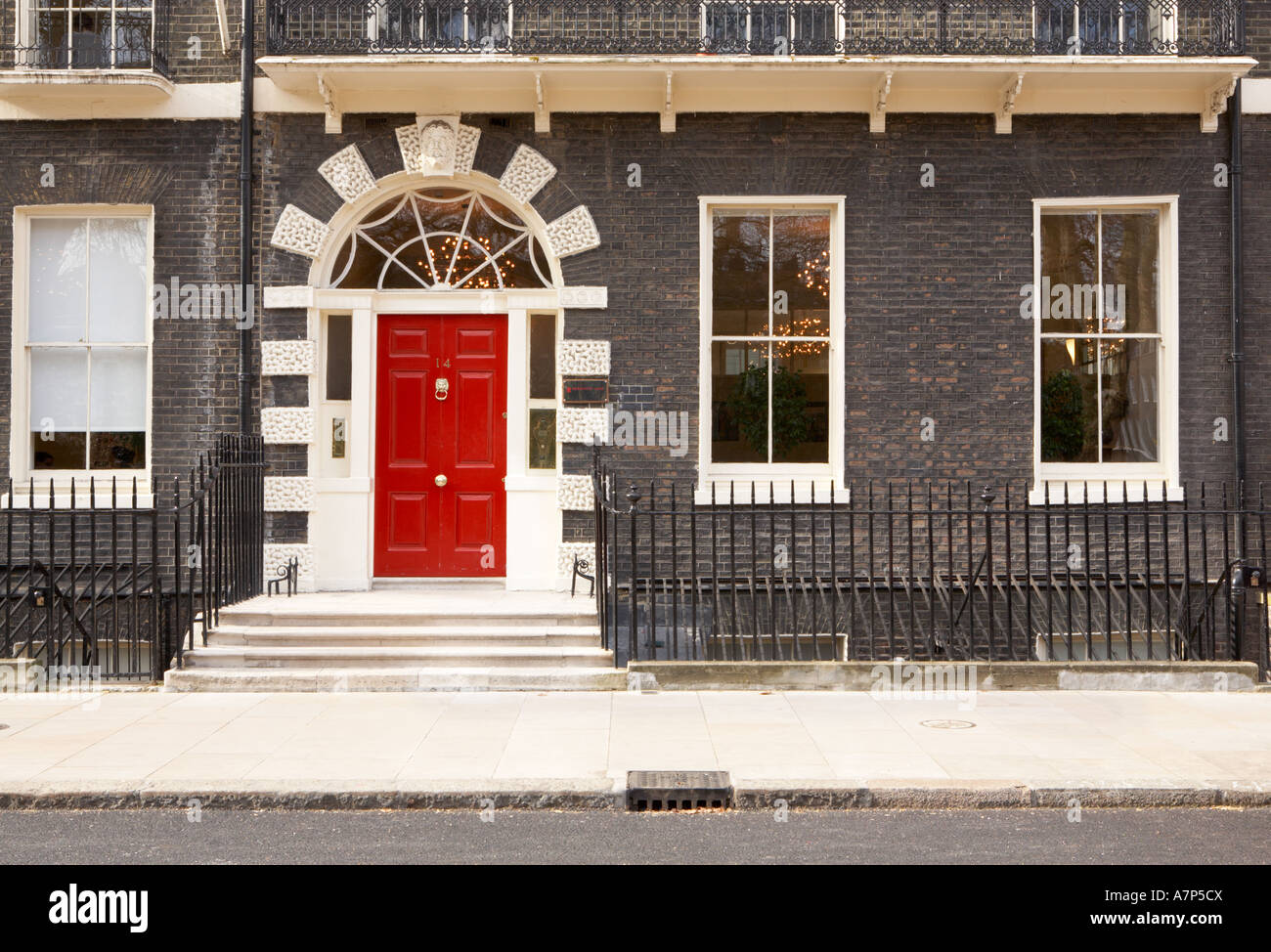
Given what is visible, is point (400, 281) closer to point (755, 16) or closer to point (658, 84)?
point (658, 84)

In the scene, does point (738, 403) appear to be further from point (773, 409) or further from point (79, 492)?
point (79, 492)

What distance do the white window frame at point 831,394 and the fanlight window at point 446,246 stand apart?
1.56m

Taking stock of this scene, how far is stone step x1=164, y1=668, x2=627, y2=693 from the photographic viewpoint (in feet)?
31.1

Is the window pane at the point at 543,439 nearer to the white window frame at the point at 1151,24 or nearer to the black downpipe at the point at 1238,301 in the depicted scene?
the white window frame at the point at 1151,24

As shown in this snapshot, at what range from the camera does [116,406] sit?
471 inches

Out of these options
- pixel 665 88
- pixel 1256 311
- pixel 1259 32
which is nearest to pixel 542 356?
pixel 665 88

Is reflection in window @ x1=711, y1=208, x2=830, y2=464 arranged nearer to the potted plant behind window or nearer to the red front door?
the potted plant behind window

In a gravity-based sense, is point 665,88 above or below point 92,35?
below

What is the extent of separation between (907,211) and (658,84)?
2.58m

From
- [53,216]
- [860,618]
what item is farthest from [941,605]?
[53,216]

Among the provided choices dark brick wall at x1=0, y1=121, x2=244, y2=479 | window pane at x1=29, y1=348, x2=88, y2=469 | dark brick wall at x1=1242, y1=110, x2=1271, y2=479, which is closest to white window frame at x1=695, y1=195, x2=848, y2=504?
dark brick wall at x1=1242, y1=110, x2=1271, y2=479

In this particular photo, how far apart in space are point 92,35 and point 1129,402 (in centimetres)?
1041

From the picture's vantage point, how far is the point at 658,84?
11.4 metres

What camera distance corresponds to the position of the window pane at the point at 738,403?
11812 millimetres
